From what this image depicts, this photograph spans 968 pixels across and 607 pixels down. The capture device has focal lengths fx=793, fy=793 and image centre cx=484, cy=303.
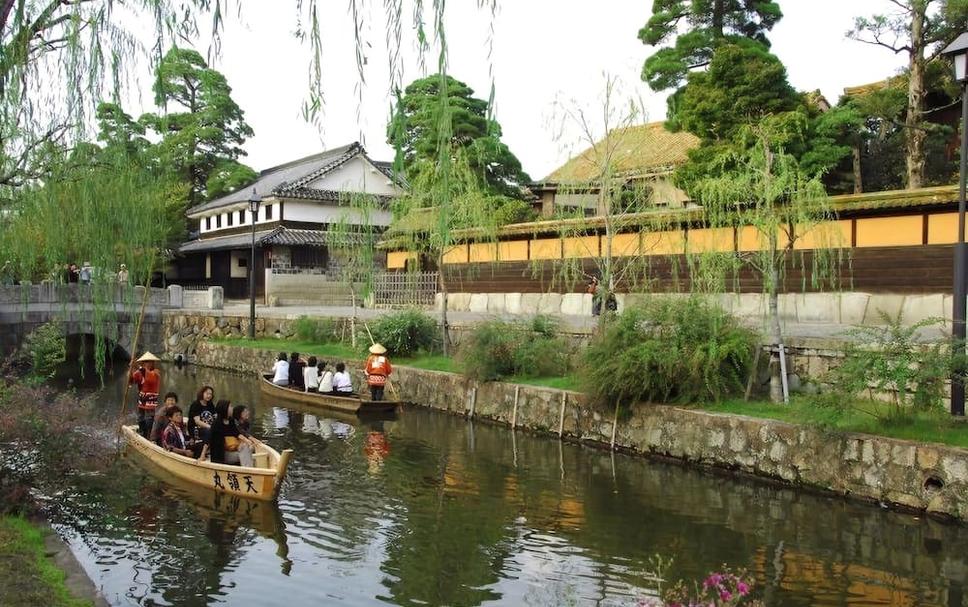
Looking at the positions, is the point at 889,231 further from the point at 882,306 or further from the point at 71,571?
the point at 71,571

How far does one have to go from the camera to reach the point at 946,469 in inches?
407

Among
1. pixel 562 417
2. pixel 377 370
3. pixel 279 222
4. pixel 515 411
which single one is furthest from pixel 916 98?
pixel 279 222

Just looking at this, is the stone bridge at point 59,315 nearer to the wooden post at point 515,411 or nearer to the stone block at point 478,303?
the wooden post at point 515,411

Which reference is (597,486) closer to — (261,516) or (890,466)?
(890,466)

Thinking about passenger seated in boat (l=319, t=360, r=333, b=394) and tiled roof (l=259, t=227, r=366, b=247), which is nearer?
passenger seated in boat (l=319, t=360, r=333, b=394)

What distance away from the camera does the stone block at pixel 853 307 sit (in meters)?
18.3

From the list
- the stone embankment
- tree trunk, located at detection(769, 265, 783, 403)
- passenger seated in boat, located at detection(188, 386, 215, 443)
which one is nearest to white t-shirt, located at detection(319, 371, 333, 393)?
the stone embankment

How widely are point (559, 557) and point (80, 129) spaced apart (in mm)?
6731

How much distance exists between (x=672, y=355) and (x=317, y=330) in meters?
15.7

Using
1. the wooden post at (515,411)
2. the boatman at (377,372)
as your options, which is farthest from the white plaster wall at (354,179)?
the wooden post at (515,411)

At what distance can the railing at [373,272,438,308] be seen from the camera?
1161 inches

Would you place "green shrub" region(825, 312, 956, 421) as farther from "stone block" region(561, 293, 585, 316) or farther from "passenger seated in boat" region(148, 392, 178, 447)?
"stone block" region(561, 293, 585, 316)

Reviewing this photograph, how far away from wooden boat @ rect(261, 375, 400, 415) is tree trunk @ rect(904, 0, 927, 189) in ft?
47.8

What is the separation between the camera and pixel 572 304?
25672 millimetres
